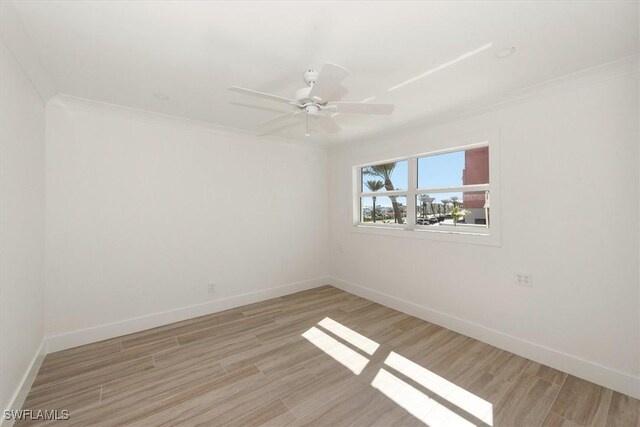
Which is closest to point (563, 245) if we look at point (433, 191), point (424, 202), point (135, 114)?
point (433, 191)

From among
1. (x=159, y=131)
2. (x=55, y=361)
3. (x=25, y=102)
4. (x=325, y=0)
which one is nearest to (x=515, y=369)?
(x=325, y=0)

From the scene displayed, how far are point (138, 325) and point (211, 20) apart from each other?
10.6 feet

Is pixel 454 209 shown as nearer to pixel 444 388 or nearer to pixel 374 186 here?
pixel 374 186

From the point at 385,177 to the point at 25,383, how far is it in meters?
4.37

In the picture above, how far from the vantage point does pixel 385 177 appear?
423 centimetres

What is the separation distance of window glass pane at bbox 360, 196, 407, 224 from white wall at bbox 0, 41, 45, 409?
3944 millimetres

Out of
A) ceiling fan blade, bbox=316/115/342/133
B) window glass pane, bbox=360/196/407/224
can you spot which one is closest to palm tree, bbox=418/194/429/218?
window glass pane, bbox=360/196/407/224

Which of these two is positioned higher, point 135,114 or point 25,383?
point 135,114

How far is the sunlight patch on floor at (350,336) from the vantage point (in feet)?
9.13

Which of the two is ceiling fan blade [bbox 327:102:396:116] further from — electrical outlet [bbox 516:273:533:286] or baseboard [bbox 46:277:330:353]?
baseboard [bbox 46:277:330:353]

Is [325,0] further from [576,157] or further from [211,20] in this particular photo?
[576,157]

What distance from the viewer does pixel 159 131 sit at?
A: 10.7ft

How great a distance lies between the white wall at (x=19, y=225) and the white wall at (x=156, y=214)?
20cm

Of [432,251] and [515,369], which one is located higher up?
[432,251]
